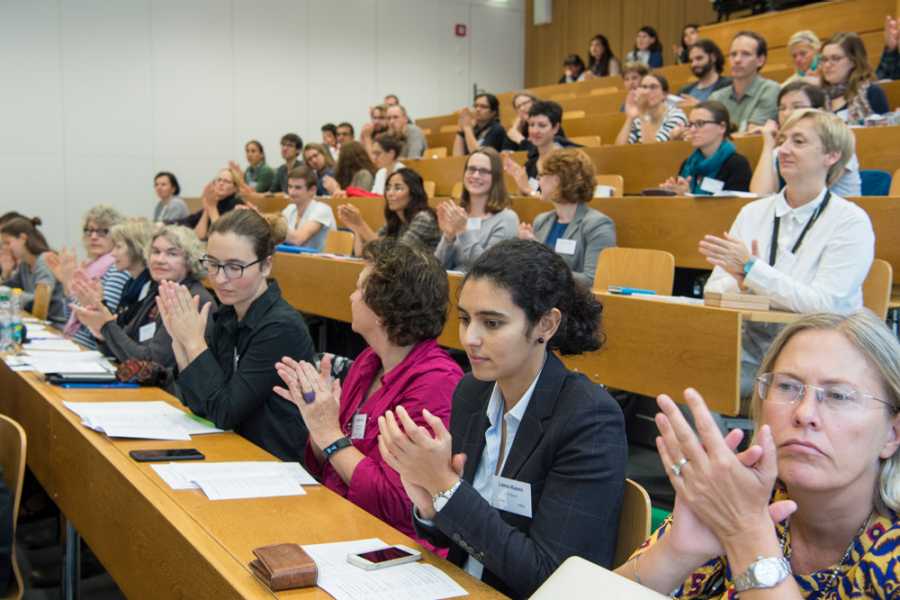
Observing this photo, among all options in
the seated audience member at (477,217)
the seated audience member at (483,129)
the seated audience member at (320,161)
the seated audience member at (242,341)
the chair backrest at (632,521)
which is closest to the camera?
the chair backrest at (632,521)

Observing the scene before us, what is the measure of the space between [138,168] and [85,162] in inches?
22.7

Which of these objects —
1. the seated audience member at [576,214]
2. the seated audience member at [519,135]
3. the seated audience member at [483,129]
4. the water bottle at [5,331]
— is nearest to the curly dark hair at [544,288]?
the seated audience member at [576,214]

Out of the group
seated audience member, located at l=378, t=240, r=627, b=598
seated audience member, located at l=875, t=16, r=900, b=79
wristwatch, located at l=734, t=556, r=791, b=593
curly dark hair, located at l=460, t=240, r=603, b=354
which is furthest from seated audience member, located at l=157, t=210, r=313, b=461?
seated audience member, located at l=875, t=16, r=900, b=79

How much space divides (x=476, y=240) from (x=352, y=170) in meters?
2.90

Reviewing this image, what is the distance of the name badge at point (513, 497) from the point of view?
5.15 ft

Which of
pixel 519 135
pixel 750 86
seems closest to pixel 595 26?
pixel 519 135

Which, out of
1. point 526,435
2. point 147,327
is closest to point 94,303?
point 147,327

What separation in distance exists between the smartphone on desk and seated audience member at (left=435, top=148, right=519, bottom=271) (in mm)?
2354

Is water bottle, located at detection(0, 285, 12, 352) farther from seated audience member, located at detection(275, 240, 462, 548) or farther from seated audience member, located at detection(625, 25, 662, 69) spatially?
seated audience member, located at detection(625, 25, 662, 69)

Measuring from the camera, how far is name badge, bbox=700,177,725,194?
4.37 meters

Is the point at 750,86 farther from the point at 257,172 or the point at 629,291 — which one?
the point at 257,172

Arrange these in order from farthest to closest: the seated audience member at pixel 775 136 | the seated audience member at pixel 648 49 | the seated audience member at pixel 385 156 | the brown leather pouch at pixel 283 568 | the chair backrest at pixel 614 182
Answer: the seated audience member at pixel 648 49 < the seated audience member at pixel 385 156 < the chair backrest at pixel 614 182 < the seated audience member at pixel 775 136 < the brown leather pouch at pixel 283 568

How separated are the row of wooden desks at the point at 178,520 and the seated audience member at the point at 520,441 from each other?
101 mm

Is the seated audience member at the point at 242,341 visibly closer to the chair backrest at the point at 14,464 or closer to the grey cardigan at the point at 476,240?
the chair backrest at the point at 14,464
